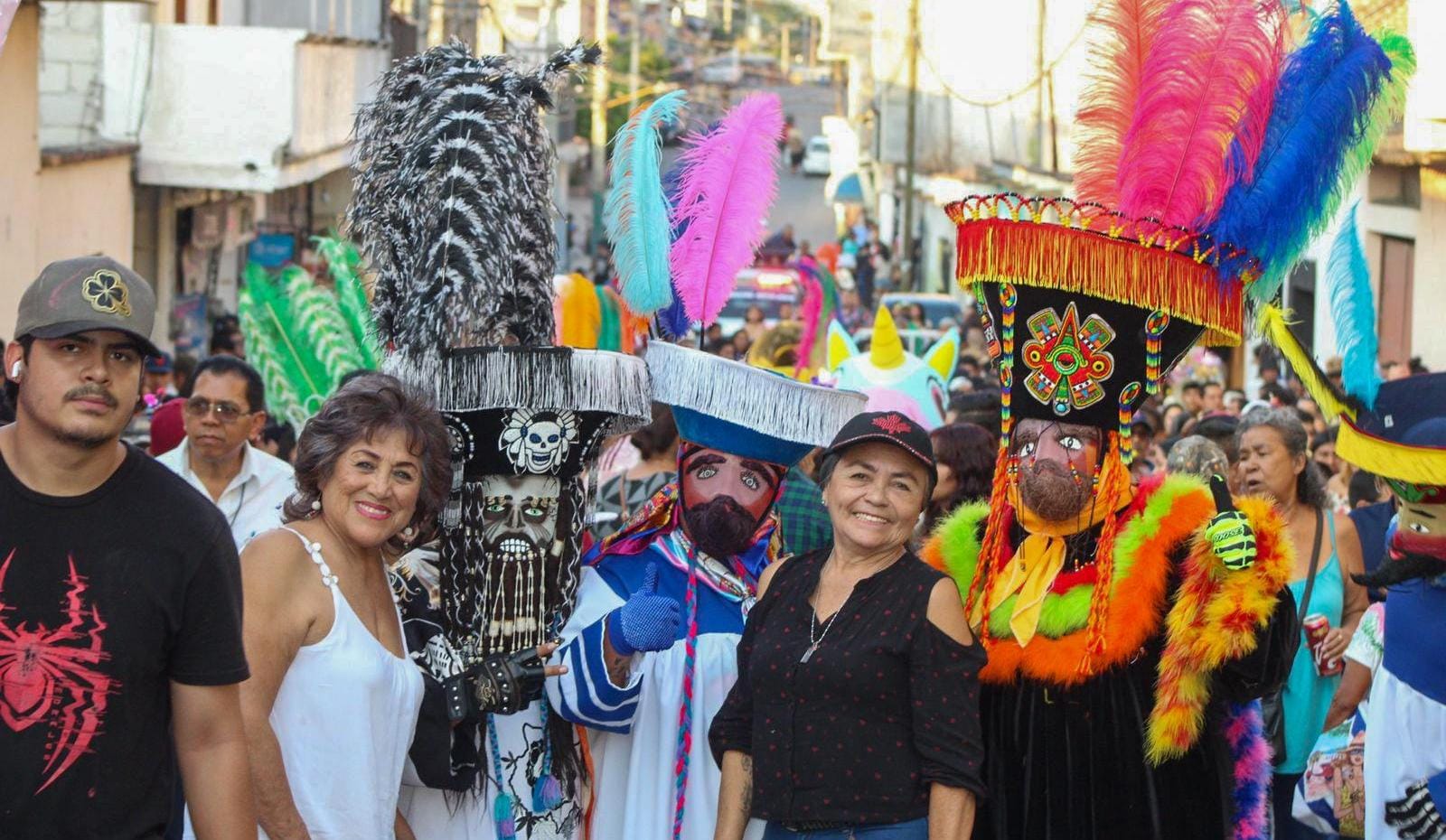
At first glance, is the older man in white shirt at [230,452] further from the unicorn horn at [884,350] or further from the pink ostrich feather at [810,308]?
the unicorn horn at [884,350]

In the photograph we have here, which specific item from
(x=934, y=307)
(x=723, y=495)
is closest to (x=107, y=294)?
(x=723, y=495)

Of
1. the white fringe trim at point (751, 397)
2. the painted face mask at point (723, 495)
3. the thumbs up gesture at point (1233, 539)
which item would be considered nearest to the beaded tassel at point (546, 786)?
the painted face mask at point (723, 495)

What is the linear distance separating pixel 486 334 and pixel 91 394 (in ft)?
5.25

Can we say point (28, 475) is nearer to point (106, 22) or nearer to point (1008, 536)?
point (1008, 536)

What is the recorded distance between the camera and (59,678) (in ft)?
11.2

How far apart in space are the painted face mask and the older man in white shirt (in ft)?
6.87

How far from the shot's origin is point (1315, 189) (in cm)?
484

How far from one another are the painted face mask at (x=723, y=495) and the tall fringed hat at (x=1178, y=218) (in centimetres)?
61

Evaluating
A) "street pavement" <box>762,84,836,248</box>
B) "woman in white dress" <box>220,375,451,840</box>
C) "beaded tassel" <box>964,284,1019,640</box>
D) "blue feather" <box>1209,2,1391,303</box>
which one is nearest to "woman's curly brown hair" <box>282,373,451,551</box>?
"woman in white dress" <box>220,375,451,840</box>

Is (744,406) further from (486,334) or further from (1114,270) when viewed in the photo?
(1114,270)

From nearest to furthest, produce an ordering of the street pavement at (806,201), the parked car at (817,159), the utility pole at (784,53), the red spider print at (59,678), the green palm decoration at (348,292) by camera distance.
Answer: the red spider print at (59,678)
the green palm decoration at (348,292)
the street pavement at (806,201)
the parked car at (817,159)
the utility pole at (784,53)

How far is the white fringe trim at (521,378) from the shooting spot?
4.81m

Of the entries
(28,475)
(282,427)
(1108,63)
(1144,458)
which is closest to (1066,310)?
(1108,63)

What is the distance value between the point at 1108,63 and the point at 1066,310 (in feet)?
2.39
